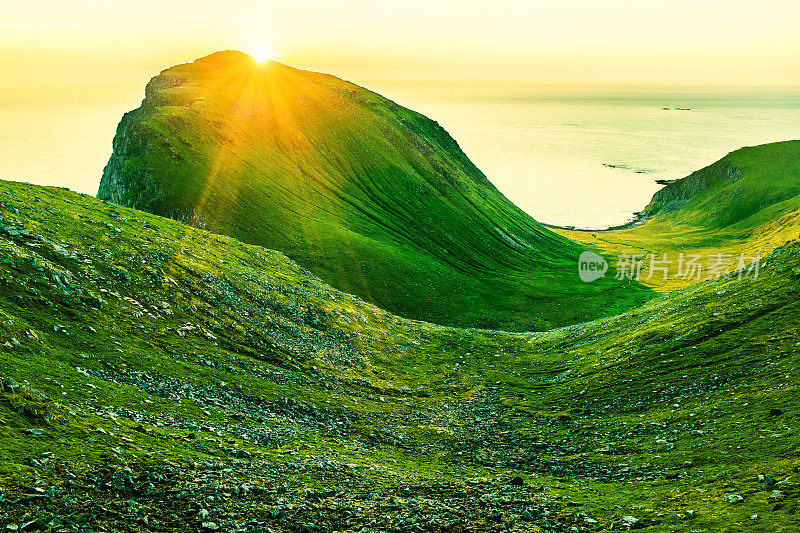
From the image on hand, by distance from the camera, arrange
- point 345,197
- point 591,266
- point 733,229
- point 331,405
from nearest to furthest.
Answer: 1. point 331,405
2. point 345,197
3. point 591,266
4. point 733,229

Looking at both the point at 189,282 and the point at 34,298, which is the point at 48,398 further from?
the point at 189,282

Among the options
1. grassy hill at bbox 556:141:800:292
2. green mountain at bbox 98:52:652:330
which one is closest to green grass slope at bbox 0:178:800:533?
green mountain at bbox 98:52:652:330

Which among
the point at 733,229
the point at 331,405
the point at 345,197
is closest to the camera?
the point at 331,405

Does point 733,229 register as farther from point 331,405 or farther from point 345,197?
point 331,405

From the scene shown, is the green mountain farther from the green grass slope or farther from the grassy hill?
the green grass slope

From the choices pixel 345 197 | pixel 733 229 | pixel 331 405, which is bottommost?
pixel 331 405

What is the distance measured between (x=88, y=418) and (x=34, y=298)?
516 inches

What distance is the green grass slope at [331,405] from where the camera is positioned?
65.3 ft

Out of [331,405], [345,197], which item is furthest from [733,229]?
[331,405]

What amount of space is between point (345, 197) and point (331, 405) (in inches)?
3689

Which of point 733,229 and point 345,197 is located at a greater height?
point 733,229

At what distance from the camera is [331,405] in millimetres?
38250

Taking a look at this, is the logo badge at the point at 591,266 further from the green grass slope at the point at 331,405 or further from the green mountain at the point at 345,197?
the green grass slope at the point at 331,405

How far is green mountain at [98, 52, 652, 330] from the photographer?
9100cm
